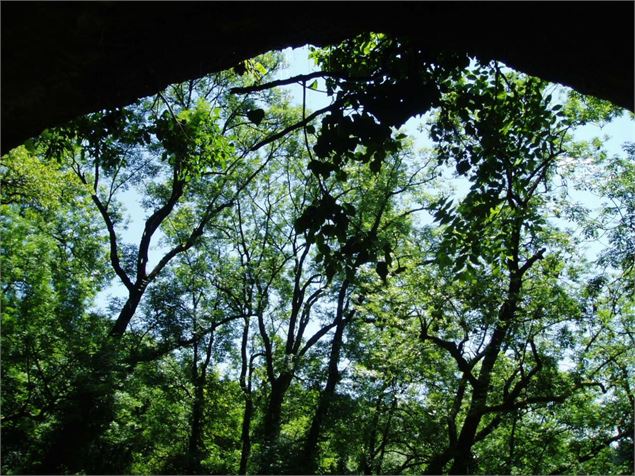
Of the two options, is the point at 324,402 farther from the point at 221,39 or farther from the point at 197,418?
the point at 221,39

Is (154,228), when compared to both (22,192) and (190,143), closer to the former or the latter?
(22,192)

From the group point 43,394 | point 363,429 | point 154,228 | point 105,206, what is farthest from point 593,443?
point 105,206

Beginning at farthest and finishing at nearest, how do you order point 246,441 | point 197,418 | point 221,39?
point 197,418 < point 246,441 < point 221,39

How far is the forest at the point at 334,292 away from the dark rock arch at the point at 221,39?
2.68ft

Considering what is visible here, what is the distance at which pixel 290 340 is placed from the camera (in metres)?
19.8

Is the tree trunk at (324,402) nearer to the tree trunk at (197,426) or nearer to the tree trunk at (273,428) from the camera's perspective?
the tree trunk at (273,428)

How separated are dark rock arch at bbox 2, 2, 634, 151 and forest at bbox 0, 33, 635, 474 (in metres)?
0.82

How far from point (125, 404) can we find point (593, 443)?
13181 millimetres

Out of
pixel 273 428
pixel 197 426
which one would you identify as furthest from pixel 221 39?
pixel 197 426

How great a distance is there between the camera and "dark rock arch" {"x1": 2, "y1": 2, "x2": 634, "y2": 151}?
1547 mm

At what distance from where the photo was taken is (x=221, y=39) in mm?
1861

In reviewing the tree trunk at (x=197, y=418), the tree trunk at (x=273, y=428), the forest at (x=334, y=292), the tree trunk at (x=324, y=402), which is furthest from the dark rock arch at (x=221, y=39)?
the tree trunk at (x=197, y=418)

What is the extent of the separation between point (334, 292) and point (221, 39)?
63.3 ft

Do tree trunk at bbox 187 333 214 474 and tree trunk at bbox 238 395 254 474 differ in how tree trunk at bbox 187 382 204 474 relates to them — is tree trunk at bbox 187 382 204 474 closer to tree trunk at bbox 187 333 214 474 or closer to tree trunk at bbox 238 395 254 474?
tree trunk at bbox 187 333 214 474
